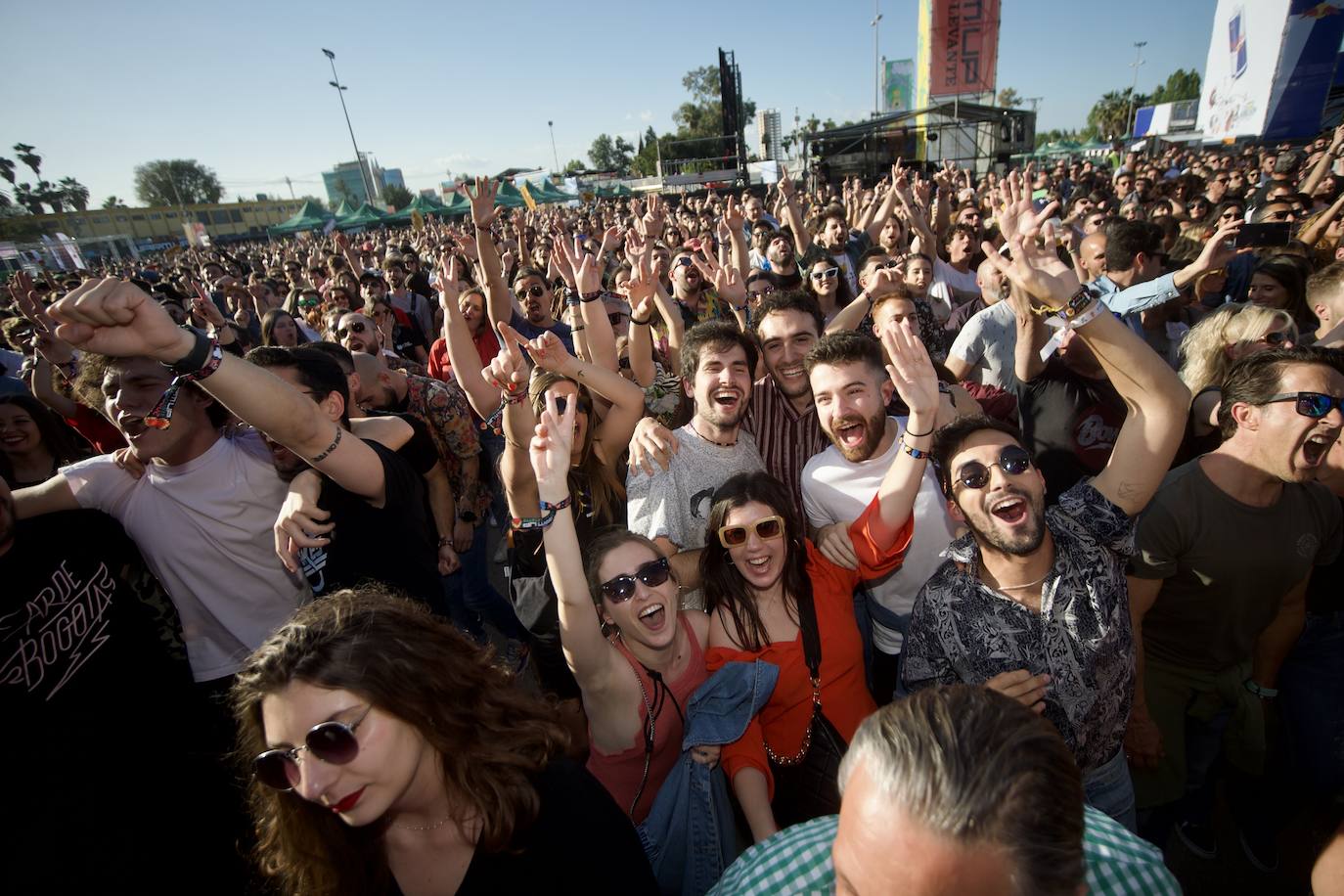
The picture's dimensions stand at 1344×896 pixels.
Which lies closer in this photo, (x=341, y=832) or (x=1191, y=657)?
(x=341, y=832)

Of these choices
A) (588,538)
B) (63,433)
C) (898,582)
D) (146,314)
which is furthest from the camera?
(63,433)

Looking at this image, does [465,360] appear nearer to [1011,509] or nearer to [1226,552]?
[1011,509]

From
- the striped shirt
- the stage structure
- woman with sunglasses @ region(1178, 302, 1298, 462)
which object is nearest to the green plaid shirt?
the striped shirt

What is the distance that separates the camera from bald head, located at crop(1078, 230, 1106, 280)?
14.8 feet

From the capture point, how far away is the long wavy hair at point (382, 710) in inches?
52.8

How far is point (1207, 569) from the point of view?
217 centimetres

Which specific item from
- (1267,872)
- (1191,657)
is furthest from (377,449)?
(1267,872)

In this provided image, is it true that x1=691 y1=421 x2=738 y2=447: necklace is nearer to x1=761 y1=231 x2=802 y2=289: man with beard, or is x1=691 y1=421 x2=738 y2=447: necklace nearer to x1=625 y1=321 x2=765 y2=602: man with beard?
x1=625 y1=321 x2=765 y2=602: man with beard

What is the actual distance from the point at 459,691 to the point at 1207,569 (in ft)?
8.77

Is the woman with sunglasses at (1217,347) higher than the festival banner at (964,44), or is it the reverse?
the festival banner at (964,44)

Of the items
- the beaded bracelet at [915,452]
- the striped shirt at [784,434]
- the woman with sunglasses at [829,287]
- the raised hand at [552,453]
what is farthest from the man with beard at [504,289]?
the beaded bracelet at [915,452]

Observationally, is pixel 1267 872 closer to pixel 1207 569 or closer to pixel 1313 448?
pixel 1207 569

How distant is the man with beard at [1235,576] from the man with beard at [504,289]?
3.95m

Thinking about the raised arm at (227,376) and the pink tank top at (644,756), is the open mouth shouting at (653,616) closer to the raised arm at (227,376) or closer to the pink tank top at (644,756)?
the pink tank top at (644,756)
